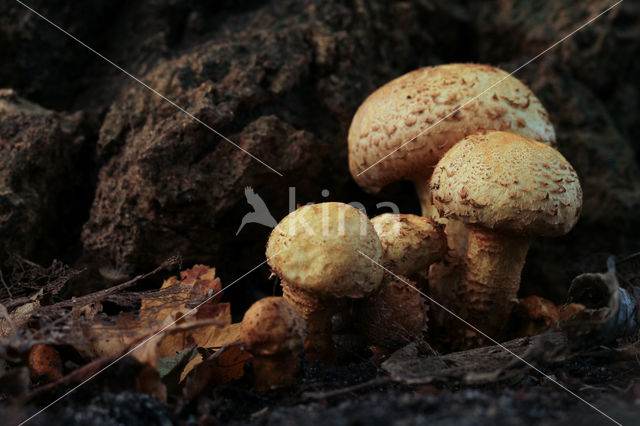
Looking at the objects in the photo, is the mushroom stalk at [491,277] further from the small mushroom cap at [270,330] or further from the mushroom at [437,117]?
the small mushroom cap at [270,330]

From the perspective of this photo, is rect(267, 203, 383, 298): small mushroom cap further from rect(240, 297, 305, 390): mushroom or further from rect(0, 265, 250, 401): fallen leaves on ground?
rect(0, 265, 250, 401): fallen leaves on ground

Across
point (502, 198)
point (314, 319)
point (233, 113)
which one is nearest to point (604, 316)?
point (502, 198)

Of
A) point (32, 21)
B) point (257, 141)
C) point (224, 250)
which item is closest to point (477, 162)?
point (257, 141)

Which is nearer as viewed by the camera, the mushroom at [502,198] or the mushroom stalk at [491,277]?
the mushroom at [502,198]

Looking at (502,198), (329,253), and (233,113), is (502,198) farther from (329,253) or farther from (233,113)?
(233,113)

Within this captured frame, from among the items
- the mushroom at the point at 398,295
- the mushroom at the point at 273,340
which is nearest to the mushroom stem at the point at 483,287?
the mushroom at the point at 398,295

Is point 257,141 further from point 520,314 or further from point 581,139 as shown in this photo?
point 581,139
